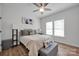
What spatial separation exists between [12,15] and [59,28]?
0.94 m

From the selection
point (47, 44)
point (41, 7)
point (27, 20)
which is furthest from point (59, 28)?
point (27, 20)

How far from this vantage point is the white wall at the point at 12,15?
4.11 feet

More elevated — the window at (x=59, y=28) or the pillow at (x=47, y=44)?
the window at (x=59, y=28)

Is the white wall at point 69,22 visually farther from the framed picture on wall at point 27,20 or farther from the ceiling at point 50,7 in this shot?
the framed picture on wall at point 27,20

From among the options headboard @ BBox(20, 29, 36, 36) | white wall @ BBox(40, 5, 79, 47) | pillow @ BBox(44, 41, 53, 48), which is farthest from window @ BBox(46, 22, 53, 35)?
headboard @ BBox(20, 29, 36, 36)

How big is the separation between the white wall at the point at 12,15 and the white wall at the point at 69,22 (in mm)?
397

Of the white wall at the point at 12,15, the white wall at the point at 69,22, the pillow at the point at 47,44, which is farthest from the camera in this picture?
the pillow at the point at 47,44

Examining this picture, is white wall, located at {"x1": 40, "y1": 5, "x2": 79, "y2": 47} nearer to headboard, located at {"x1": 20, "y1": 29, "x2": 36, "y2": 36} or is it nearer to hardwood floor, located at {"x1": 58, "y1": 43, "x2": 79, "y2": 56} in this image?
hardwood floor, located at {"x1": 58, "y1": 43, "x2": 79, "y2": 56}

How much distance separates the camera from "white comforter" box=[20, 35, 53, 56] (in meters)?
1.42

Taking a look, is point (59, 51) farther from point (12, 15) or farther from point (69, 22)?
point (12, 15)

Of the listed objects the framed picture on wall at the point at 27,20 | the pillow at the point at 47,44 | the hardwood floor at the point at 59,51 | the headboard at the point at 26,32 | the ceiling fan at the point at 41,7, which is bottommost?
the hardwood floor at the point at 59,51

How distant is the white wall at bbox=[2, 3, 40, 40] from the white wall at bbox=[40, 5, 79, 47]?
397 mm

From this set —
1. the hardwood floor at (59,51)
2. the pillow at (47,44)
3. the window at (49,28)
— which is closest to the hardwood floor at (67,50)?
the hardwood floor at (59,51)

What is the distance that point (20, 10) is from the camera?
132cm
